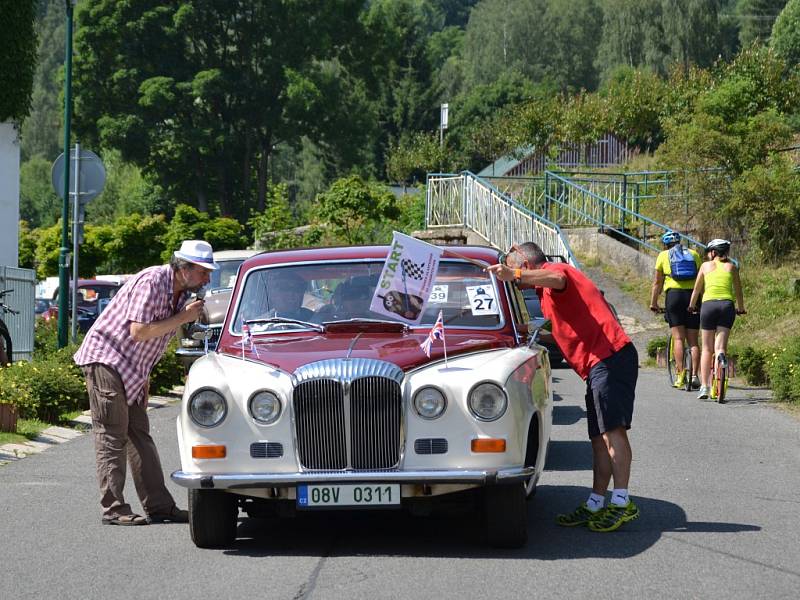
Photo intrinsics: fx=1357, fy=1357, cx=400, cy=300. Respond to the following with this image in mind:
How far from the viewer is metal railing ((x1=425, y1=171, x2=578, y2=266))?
3045cm

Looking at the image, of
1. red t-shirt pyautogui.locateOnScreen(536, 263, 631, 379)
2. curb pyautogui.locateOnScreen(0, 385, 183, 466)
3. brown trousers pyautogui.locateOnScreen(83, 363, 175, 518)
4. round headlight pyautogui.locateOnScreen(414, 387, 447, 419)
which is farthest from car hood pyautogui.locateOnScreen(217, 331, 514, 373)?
curb pyautogui.locateOnScreen(0, 385, 183, 466)

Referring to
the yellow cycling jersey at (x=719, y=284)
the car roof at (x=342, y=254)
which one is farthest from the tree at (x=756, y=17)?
the car roof at (x=342, y=254)

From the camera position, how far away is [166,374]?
17031mm

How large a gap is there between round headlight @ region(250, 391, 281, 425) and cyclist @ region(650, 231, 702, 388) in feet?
33.7

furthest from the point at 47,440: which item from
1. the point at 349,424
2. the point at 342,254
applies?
the point at 349,424

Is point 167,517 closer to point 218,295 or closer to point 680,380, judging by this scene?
point 680,380

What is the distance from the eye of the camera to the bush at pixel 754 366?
17938 mm

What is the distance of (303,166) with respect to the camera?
106375 millimetres

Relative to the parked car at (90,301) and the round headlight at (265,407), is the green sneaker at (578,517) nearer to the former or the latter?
the round headlight at (265,407)

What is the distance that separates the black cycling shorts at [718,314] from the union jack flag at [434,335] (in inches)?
325

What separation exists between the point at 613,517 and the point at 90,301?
25.7 m

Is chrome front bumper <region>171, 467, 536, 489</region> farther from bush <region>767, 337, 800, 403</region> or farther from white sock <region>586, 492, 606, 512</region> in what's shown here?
bush <region>767, 337, 800, 403</region>

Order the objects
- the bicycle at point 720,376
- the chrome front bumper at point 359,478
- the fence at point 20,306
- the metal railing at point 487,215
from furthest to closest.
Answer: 1. the metal railing at point 487,215
2. the fence at point 20,306
3. the bicycle at point 720,376
4. the chrome front bumper at point 359,478

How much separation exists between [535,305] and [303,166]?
88.3m
